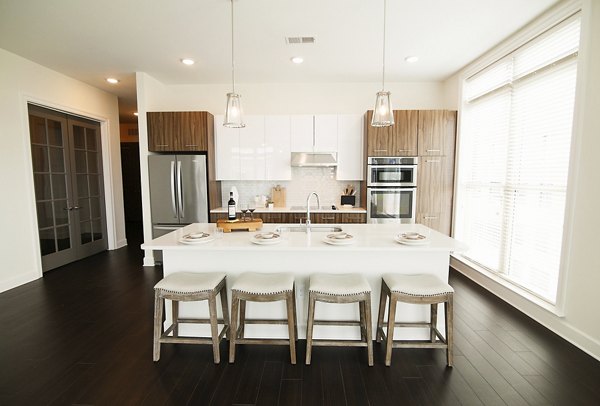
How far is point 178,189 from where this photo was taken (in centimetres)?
429

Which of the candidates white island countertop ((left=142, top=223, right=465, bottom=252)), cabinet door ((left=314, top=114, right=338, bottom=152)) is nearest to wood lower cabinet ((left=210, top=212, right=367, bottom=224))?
cabinet door ((left=314, top=114, right=338, bottom=152))

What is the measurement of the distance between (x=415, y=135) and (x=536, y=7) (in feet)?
6.06

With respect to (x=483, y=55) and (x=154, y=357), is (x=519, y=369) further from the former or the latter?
(x=483, y=55)

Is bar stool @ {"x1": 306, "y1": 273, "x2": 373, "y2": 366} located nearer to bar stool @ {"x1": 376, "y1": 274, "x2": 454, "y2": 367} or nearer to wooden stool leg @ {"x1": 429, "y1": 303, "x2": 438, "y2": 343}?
bar stool @ {"x1": 376, "y1": 274, "x2": 454, "y2": 367}

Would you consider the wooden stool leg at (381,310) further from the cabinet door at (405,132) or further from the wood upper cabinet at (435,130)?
the wood upper cabinet at (435,130)

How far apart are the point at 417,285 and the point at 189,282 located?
5.66ft

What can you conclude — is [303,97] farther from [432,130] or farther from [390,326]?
[390,326]

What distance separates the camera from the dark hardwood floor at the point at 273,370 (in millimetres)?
1830

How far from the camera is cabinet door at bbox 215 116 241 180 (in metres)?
4.54

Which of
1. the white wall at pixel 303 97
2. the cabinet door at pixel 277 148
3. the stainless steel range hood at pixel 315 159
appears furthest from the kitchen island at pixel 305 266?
the white wall at pixel 303 97

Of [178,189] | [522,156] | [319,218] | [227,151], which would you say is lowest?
[319,218]

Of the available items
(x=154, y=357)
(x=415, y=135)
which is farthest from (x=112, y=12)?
(x=415, y=135)

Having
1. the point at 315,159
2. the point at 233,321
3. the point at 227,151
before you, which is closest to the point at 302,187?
the point at 315,159

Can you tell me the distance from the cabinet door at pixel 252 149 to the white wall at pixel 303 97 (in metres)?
0.44
